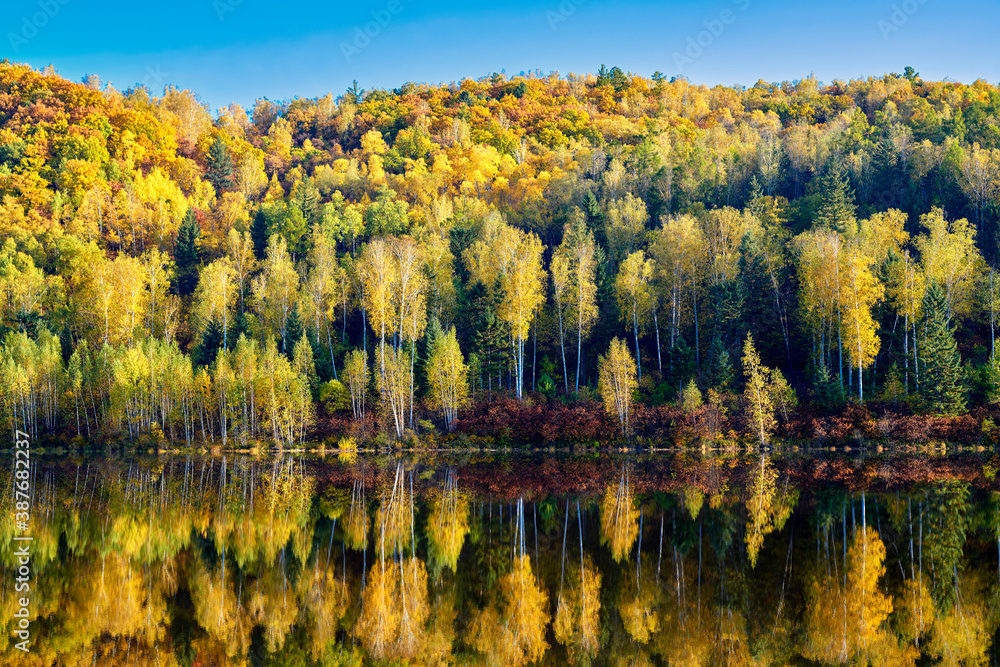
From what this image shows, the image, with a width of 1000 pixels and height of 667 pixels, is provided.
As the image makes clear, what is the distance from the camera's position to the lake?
16094mm

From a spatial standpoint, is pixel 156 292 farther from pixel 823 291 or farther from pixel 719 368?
pixel 823 291

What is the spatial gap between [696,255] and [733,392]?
46.9ft

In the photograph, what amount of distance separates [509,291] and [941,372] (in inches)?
1221

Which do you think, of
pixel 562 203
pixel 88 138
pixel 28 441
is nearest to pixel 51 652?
pixel 28 441

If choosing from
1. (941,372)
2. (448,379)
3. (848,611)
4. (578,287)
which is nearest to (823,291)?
(941,372)

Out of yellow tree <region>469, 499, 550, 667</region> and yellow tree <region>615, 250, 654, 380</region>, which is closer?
yellow tree <region>469, 499, 550, 667</region>

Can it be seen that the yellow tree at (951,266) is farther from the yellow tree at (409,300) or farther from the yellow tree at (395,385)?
the yellow tree at (395,385)

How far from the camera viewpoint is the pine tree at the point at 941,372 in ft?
151

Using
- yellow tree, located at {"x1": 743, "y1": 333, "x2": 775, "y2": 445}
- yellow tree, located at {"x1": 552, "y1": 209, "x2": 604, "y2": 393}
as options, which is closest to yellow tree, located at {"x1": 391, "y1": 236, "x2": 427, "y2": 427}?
yellow tree, located at {"x1": 552, "y1": 209, "x2": 604, "y2": 393}

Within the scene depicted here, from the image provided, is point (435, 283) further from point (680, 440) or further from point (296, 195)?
point (296, 195)

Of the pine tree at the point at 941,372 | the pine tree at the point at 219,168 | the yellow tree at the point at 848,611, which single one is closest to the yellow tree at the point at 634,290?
the pine tree at the point at 941,372

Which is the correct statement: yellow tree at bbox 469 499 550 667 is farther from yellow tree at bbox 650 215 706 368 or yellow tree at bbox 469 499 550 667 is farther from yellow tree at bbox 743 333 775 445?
yellow tree at bbox 650 215 706 368

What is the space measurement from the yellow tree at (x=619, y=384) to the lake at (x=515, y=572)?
13.6 meters

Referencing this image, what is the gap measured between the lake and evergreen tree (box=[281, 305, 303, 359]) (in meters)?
24.5
